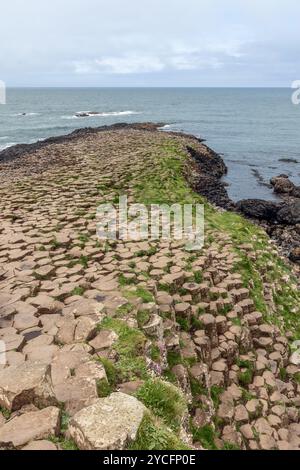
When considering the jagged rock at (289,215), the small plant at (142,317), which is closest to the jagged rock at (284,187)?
the jagged rock at (289,215)

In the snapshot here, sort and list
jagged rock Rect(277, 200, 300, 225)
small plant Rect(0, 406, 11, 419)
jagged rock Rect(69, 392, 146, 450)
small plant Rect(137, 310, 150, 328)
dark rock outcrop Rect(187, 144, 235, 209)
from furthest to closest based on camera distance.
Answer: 1. dark rock outcrop Rect(187, 144, 235, 209)
2. jagged rock Rect(277, 200, 300, 225)
3. small plant Rect(137, 310, 150, 328)
4. small plant Rect(0, 406, 11, 419)
5. jagged rock Rect(69, 392, 146, 450)

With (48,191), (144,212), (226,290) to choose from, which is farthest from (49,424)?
(48,191)

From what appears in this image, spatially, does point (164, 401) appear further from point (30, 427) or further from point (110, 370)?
point (30, 427)

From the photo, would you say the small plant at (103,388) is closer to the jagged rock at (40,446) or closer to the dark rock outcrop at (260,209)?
the jagged rock at (40,446)

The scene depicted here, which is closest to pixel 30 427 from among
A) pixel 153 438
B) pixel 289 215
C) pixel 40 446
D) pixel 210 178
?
pixel 40 446

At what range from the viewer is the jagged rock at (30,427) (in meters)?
3.91

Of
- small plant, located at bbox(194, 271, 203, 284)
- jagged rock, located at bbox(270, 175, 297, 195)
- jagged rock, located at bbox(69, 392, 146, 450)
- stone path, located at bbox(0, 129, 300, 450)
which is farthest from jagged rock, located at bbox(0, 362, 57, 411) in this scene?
jagged rock, located at bbox(270, 175, 297, 195)

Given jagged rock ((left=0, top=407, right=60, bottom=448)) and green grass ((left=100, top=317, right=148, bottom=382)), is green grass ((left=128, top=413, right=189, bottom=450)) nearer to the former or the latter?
jagged rock ((left=0, top=407, right=60, bottom=448))

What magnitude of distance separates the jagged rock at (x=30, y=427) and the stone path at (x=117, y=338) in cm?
1

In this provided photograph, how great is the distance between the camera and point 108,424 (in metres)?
3.90

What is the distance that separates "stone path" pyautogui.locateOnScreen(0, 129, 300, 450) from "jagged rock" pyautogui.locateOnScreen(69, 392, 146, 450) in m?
0.01

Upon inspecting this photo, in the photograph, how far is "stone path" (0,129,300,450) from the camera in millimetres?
4410
